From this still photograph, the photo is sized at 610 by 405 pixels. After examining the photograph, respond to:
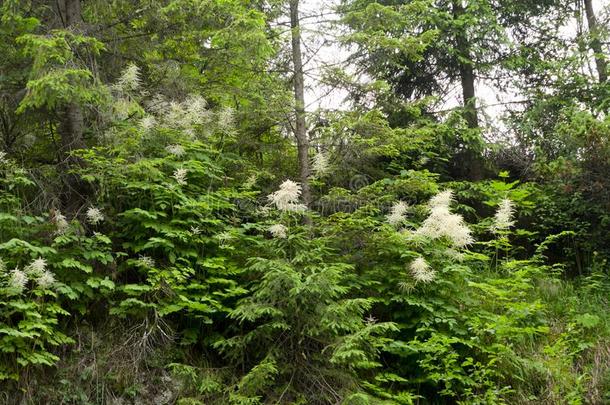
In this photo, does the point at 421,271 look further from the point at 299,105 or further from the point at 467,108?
the point at 467,108

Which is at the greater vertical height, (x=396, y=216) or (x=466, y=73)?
(x=466, y=73)

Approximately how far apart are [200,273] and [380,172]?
3387 millimetres

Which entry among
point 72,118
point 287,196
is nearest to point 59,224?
point 72,118

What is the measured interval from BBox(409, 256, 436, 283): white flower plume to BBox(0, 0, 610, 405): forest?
83 mm

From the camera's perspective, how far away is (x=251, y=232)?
23.7ft

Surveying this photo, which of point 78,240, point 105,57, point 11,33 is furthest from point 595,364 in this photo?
point 11,33

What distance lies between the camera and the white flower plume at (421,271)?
6.14m

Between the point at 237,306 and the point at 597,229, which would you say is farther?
the point at 597,229

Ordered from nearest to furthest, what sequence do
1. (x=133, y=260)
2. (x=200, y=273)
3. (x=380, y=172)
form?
(x=133, y=260), (x=200, y=273), (x=380, y=172)

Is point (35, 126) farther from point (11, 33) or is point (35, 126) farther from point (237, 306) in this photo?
point (237, 306)

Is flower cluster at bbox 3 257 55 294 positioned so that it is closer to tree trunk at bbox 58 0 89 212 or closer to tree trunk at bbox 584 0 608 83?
tree trunk at bbox 58 0 89 212

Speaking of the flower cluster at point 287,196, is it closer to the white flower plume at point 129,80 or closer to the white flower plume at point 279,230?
the white flower plume at point 279,230

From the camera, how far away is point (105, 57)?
7.53 meters

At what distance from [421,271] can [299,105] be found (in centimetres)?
296
